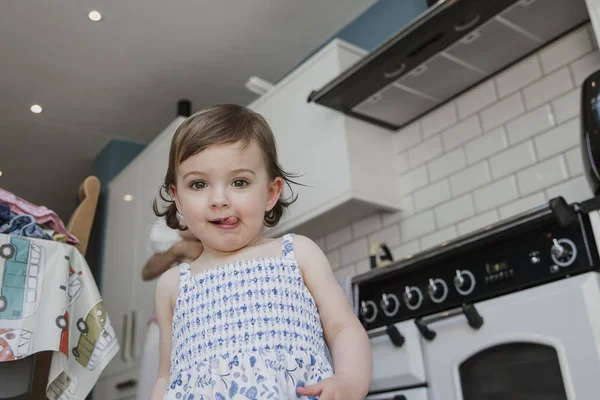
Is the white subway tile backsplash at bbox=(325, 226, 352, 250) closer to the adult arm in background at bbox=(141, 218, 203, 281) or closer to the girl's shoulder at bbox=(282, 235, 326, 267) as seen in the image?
the adult arm in background at bbox=(141, 218, 203, 281)

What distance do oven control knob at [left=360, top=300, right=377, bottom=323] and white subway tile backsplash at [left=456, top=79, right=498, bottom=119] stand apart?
861 mm

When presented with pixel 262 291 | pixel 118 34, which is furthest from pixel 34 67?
pixel 262 291

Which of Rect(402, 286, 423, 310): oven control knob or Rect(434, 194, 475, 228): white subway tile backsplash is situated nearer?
Rect(402, 286, 423, 310): oven control knob

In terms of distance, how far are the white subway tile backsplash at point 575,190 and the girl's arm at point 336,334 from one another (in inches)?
50.2

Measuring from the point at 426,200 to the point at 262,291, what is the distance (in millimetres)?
1607

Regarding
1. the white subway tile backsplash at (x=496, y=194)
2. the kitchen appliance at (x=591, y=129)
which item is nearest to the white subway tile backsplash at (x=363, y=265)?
the white subway tile backsplash at (x=496, y=194)

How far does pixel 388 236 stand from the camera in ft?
7.91

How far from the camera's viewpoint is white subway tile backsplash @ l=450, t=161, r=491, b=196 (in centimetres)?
215

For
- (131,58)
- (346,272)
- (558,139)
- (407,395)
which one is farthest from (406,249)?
(131,58)

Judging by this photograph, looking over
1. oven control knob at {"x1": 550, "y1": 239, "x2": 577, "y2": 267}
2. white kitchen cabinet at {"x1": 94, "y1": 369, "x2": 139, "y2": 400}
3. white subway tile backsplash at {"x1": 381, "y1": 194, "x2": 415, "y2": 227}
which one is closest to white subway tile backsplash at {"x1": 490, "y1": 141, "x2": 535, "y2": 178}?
white subway tile backsplash at {"x1": 381, "y1": 194, "x2": 415, "y2": 227}

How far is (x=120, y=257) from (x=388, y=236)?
1678 mm

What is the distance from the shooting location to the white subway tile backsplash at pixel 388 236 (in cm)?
238

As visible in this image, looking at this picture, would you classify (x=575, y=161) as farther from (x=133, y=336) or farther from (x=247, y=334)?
(x=133, y=336)

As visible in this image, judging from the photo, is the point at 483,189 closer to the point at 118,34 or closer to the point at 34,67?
the point at 118,34
